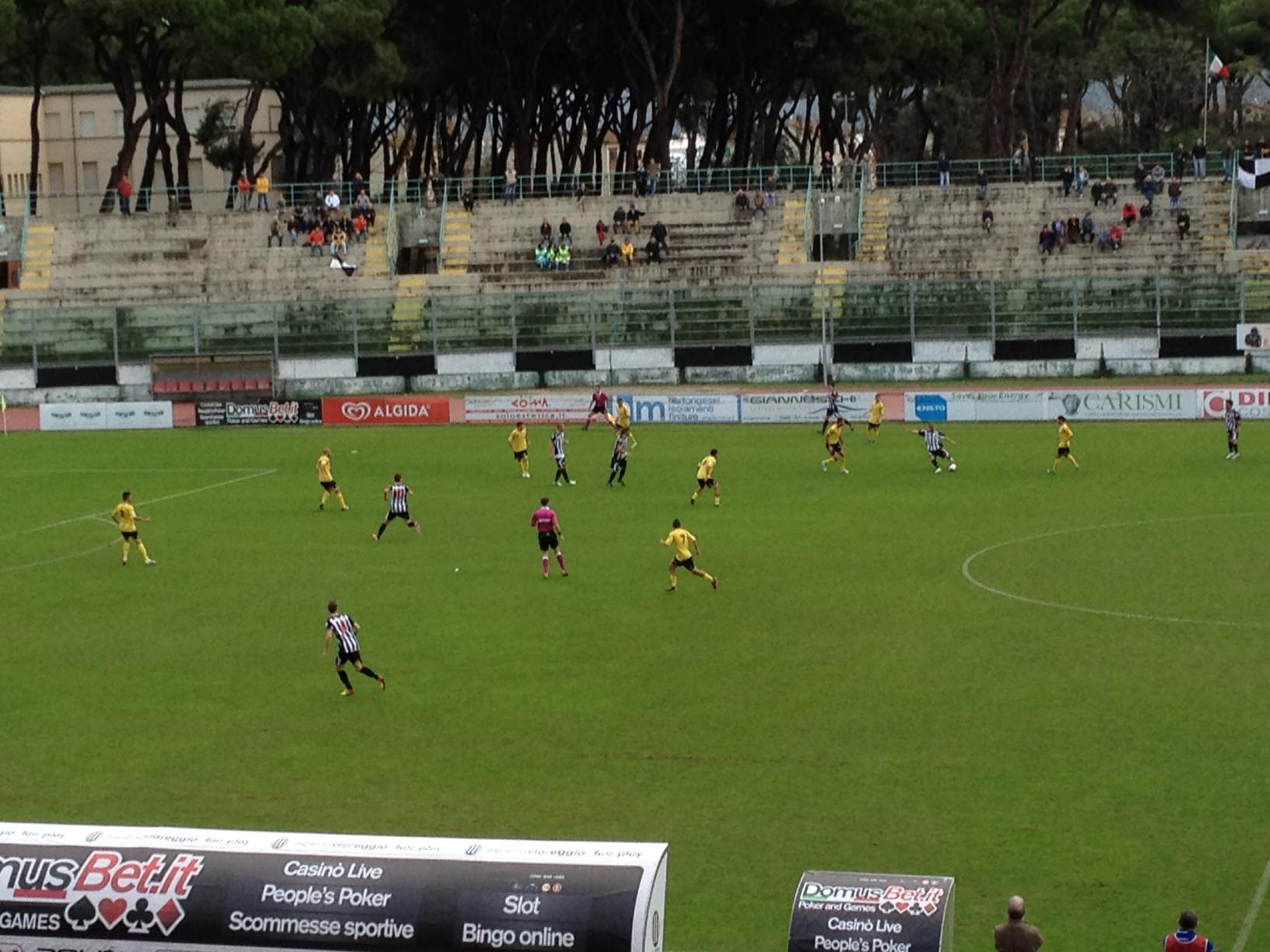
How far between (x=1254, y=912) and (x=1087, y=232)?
5460 cm

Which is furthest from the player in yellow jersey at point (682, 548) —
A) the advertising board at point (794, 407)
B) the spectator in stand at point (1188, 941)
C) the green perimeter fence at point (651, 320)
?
the green perimeter fence at point (651, 320)

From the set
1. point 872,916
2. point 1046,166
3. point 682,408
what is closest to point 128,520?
point 872,916

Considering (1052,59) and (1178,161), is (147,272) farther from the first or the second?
(1052,59)

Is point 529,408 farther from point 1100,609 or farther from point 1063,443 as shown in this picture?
point 1100,609

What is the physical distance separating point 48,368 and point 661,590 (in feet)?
139

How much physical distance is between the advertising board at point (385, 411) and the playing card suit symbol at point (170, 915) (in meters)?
48.0

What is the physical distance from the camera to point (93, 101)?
100125 mm

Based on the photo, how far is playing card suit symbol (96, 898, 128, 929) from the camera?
1186cm

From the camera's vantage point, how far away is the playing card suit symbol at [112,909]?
11.9m

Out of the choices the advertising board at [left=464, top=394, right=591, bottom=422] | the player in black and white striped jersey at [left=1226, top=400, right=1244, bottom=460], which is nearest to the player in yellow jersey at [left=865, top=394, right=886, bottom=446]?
the player in black and white striped jersey at [left=1226, top=400, right=1244, bottom=460]

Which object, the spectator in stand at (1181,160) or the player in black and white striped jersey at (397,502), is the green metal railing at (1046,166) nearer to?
the spectator in stand at (1181,160)

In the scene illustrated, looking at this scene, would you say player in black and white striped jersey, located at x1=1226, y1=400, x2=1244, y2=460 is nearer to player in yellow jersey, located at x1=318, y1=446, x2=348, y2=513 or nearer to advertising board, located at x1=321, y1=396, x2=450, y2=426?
player in yellow jersey, located at x1=318, y1=446, x2=348, y2=513

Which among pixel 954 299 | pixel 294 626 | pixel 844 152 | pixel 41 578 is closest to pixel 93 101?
pixel 844 152

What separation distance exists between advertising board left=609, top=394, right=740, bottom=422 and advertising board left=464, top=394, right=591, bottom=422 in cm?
92
